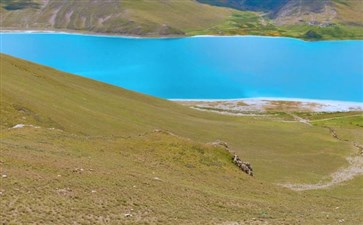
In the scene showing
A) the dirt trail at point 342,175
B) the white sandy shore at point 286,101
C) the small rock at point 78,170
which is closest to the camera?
the small rock at point 78,170

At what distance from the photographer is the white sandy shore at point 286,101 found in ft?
449

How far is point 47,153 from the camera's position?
117ft

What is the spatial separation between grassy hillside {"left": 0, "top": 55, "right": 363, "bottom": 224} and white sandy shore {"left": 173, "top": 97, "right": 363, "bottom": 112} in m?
55.7

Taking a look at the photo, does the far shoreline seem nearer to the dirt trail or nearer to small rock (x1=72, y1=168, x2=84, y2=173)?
the dirt trail

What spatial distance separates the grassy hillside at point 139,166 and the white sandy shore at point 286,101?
55.7 metres

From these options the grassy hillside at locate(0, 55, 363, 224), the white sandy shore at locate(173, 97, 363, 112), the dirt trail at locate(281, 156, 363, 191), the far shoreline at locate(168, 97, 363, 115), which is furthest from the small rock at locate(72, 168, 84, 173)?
the white sandy shore at locate(173, 97, 363, 112)

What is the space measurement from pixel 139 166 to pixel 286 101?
392 ft

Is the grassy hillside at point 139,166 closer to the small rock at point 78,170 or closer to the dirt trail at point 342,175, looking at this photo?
the small rock at point 78,170

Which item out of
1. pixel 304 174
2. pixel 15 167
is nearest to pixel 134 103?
pixel 304 174

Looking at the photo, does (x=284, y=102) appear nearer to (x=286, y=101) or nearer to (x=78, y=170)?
(x=286, y=101)

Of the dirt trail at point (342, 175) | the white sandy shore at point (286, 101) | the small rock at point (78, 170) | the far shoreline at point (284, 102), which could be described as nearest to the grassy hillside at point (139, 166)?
the small rock at point (78, 170)

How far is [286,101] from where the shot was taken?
14938 centimetres

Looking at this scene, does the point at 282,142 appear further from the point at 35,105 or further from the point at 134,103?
the point at 35,105

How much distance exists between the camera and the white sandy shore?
13675 cm
